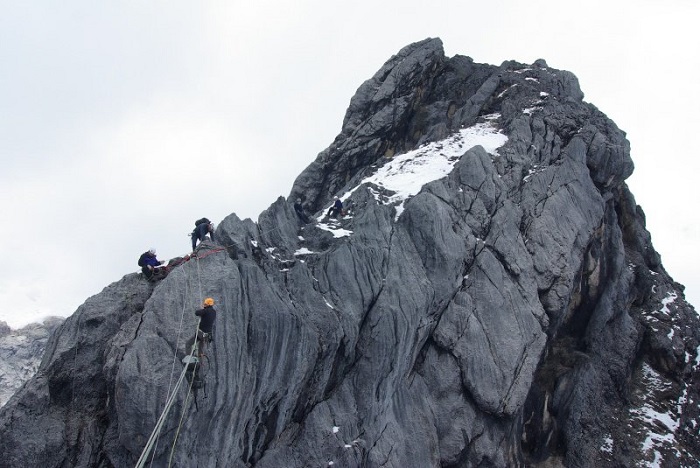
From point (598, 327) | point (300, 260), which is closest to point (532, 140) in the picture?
point (598, 327)

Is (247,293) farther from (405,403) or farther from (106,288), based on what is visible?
(405,403)

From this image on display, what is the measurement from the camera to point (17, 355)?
299 feet

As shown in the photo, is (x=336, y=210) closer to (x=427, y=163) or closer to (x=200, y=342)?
(x=427, y=163)

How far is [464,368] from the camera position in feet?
77.4

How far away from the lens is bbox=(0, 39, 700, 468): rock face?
55.4 feet

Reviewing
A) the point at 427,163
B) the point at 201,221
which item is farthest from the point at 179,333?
the point at 427,163

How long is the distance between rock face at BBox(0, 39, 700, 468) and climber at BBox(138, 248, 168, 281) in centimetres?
41

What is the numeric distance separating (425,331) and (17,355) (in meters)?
89.5

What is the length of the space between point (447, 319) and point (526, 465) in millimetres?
8096

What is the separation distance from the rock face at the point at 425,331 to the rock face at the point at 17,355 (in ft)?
235

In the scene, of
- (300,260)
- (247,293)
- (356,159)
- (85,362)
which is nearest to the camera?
(85,362)

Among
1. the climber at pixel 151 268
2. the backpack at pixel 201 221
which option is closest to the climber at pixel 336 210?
the backpack at pixel 201 221

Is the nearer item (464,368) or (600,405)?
(464,368)

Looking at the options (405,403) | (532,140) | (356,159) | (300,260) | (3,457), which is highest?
(356,159)
